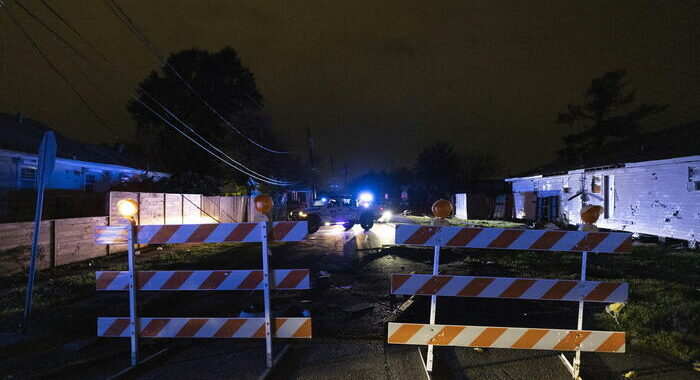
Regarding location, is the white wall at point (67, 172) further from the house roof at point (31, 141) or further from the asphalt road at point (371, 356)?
the asphalt road at point (371, 356)

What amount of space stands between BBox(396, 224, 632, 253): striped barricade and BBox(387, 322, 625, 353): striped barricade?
0.85 m

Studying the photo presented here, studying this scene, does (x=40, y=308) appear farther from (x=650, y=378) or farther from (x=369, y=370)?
(x=650, y=378)

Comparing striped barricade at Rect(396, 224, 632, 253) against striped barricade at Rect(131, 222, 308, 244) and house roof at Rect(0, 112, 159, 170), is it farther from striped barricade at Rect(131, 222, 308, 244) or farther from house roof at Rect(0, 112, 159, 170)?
house roof at Rect(0, 112, 159, 170)

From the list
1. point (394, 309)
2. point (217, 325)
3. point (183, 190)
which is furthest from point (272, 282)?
point (183, 190)

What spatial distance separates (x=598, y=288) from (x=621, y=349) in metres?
0.62

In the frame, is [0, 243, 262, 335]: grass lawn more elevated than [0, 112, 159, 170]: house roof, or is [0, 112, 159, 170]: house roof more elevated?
[0, 112, 159, 170]: house roof

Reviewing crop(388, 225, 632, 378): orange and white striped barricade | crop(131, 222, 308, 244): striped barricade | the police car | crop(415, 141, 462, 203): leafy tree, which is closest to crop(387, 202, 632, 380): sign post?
crop(388, 225, 632, 378): orange and white striped barricade

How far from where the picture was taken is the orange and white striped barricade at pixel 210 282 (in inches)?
168

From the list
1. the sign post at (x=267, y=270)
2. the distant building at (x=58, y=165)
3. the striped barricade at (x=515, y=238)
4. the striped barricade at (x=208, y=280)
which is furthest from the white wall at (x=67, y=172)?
the striped barricade at (x=515, y=238)

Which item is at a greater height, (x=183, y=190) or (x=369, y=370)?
(x=183, y=190)

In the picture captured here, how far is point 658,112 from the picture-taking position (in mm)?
32219

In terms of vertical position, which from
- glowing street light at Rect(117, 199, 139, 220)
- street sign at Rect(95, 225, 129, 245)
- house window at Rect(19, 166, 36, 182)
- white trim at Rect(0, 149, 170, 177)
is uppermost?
white trim at Rect(0, 149, 170, 177)

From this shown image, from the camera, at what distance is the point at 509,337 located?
13.4 ft

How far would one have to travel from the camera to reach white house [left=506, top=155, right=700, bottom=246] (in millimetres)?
13867
